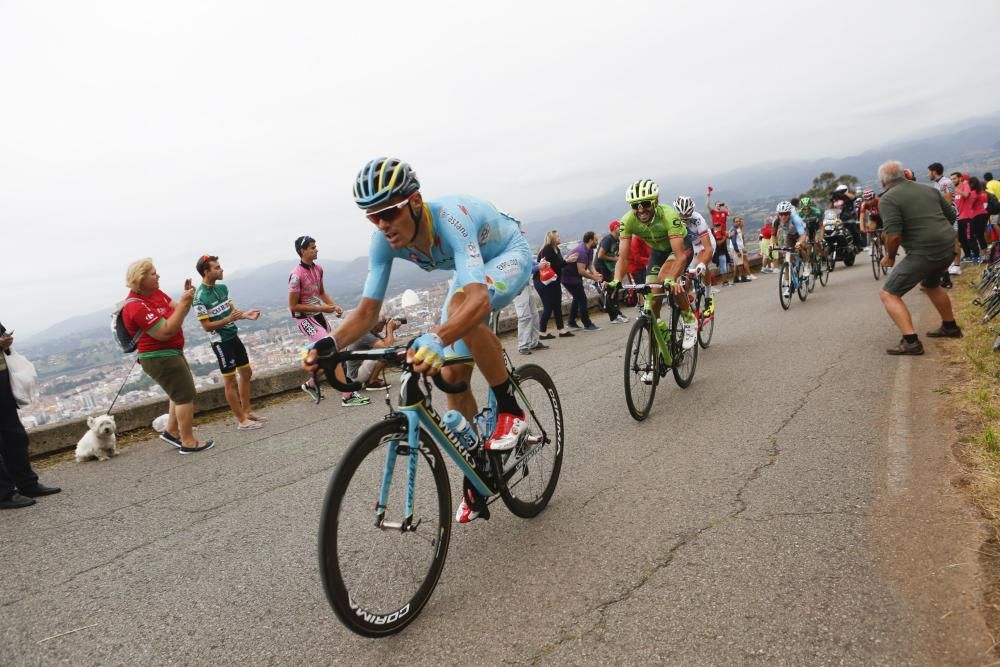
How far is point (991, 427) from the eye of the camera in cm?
401

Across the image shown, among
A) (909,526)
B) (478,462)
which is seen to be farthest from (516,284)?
(909,526)

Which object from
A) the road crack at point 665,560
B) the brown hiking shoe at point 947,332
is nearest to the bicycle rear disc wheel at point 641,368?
the road crack at point 665,560

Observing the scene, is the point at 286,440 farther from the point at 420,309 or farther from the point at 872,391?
the point at 872,391

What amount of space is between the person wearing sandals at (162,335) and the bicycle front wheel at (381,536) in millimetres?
4469

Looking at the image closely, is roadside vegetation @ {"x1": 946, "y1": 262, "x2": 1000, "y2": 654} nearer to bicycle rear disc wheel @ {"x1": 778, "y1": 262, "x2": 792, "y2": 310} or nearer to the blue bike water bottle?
the blue bike water bottle

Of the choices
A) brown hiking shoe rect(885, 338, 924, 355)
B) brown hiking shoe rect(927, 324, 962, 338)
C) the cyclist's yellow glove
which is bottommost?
brown hiking shoe rect(927, 324, 962, 338)

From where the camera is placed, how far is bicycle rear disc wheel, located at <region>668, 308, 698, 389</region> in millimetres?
6164

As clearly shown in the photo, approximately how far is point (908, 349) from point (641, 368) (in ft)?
11.0

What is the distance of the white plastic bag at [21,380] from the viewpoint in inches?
215

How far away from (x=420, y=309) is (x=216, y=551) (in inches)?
190

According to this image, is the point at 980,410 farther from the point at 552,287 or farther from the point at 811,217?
the point at 811,217

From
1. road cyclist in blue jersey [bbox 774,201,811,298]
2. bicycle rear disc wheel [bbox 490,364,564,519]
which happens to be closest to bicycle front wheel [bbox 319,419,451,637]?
bicycle rear disc wheel [bbox 490,364,564,519]

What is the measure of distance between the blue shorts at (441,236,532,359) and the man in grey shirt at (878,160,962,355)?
510cm

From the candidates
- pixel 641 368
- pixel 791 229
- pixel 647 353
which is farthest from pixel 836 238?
pixel 641 368
